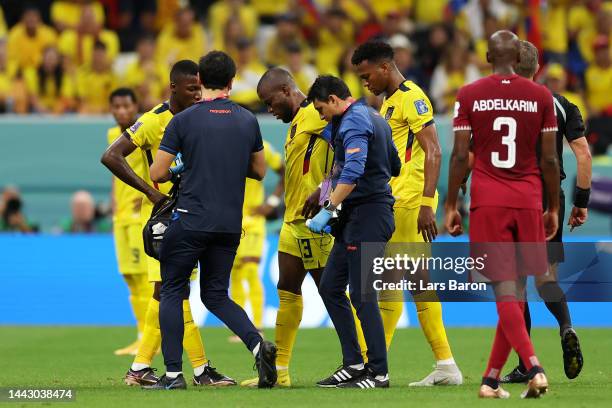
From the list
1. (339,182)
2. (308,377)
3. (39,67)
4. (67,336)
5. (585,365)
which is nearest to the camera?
(339,182)

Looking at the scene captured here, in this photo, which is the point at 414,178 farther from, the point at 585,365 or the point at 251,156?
the point at 585,365

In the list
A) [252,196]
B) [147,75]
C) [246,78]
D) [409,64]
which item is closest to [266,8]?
[246,78]

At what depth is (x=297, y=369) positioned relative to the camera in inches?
462

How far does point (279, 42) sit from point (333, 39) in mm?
870

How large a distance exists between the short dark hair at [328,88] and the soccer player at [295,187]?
1.74 ft

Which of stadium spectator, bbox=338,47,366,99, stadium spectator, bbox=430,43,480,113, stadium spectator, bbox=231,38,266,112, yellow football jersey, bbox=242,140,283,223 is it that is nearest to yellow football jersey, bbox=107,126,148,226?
yellow football jersey, bbox=242,140,283,223

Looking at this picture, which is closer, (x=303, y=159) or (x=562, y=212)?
(x=303, y=159)

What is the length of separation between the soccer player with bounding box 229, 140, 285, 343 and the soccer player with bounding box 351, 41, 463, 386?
438cm

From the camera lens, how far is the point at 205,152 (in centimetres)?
951

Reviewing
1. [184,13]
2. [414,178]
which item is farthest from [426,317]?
[184,13]

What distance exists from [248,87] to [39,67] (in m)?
3.45

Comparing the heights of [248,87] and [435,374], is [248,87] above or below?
above

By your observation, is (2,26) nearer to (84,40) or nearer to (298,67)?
(84,40)

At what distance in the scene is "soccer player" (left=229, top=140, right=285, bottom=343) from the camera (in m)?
14.9
